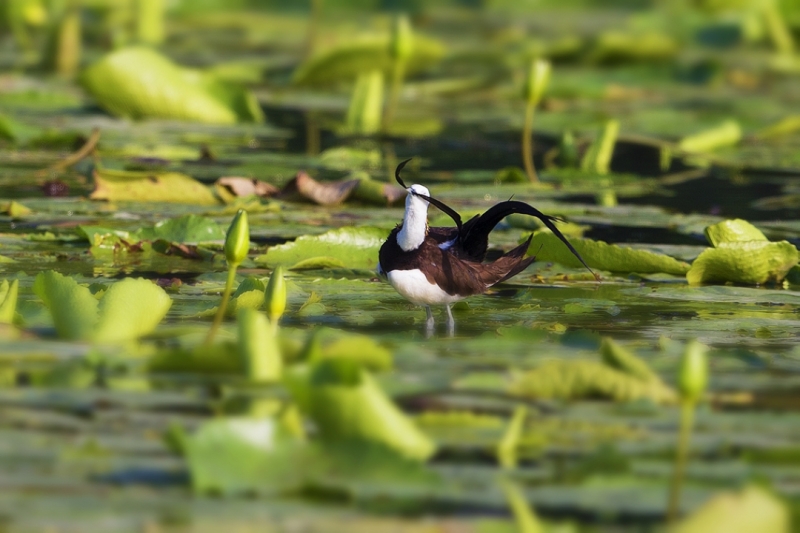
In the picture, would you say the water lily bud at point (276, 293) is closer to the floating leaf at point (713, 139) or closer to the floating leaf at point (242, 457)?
the floating leaf at point (242, 457)

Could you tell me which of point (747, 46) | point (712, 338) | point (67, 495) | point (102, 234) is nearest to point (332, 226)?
point (102, 234)

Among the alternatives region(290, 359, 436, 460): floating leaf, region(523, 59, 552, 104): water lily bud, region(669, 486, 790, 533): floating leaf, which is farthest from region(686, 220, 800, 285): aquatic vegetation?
region(669, 486, 790, 533): floating leaf

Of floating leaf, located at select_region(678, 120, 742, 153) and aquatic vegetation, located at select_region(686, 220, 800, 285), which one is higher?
floating leaf, located at select_region(678, 120, 742, 153)

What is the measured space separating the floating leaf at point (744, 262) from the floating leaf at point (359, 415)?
1.92m

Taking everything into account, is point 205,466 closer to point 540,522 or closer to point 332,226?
point 540,522

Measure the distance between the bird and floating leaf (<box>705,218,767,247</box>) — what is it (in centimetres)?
57

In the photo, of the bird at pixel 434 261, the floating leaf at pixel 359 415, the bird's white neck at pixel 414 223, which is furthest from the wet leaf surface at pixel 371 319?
the bird's white neck at pixel 414 223

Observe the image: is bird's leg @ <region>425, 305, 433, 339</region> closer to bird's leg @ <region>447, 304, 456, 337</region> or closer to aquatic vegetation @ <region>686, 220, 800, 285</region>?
bird's leg @ <region>447, 304, 456, 337</region>

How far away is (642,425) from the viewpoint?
2227mm

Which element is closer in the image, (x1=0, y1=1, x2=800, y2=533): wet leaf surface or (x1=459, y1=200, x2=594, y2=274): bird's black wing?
(x1=0, y1=1, x2=800, y2=533): wet leaf surface

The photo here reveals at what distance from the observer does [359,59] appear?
26.7 ft

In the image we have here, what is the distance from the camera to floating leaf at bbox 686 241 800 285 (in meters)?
3.76

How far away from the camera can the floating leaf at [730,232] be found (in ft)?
12.7

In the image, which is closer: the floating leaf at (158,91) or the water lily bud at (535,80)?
the water lily bud at (535,80)
